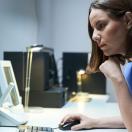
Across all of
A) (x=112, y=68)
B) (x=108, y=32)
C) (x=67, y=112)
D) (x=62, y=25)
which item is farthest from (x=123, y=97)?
(x=62, y=25)

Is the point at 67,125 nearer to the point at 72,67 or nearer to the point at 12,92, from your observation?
the point at 12,92

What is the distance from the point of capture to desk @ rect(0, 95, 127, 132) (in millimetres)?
1821

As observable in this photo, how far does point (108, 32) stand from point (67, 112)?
1.00 metres

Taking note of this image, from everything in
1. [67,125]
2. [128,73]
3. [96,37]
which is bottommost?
[67,125]

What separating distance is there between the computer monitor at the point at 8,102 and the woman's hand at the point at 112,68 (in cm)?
55

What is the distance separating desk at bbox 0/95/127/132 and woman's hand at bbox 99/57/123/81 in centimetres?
33

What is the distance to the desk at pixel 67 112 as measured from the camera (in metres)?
1.82

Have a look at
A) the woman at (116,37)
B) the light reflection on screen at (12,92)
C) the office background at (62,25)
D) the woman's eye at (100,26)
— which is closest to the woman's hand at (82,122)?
the woman at (116,37)

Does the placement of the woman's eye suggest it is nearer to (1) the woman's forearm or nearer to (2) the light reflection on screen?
(1) the woman's forearm

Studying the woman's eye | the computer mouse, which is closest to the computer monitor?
the computer mouse

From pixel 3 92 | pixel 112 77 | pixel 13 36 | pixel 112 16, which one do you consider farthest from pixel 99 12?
pixel 13 36

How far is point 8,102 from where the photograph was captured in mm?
1879

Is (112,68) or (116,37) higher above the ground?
(116,37)

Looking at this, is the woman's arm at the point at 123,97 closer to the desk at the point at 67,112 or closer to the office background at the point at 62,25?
the desk at the point at 67,112
